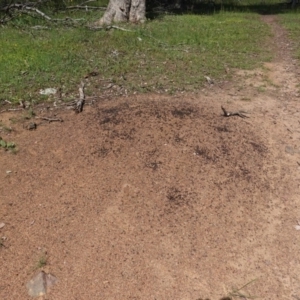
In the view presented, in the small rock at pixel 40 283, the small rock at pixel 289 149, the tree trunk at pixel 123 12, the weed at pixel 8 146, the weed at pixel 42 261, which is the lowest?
the small rock at pixel 40 283

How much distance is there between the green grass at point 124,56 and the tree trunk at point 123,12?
504mm

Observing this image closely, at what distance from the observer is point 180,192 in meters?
4.16

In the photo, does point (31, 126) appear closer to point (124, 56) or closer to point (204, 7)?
point (124, 56)

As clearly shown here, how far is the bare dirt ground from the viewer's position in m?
3.34

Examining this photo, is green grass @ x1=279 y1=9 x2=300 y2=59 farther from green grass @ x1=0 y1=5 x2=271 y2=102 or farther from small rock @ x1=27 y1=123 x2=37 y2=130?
small rock @ x1=27 y1=123 x2=37 y2=130

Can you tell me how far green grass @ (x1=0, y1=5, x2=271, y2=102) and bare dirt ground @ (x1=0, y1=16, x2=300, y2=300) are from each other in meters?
0.99

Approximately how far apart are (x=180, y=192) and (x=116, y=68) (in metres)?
3.68

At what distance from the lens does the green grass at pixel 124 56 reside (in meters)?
6.50

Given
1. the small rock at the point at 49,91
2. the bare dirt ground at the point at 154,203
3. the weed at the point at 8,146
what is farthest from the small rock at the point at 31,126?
the small rock at the point at 49,91

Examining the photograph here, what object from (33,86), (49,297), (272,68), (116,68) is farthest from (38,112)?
(272,68)

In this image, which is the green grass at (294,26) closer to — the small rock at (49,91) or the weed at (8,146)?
the small rock at (49,91)

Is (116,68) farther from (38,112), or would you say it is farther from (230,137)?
(230,137)

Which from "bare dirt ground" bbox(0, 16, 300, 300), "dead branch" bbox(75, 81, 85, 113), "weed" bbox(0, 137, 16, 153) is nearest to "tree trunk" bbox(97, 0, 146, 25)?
"dead branch" bbox(75, 81, 85, 113)

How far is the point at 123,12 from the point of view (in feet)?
35.0
